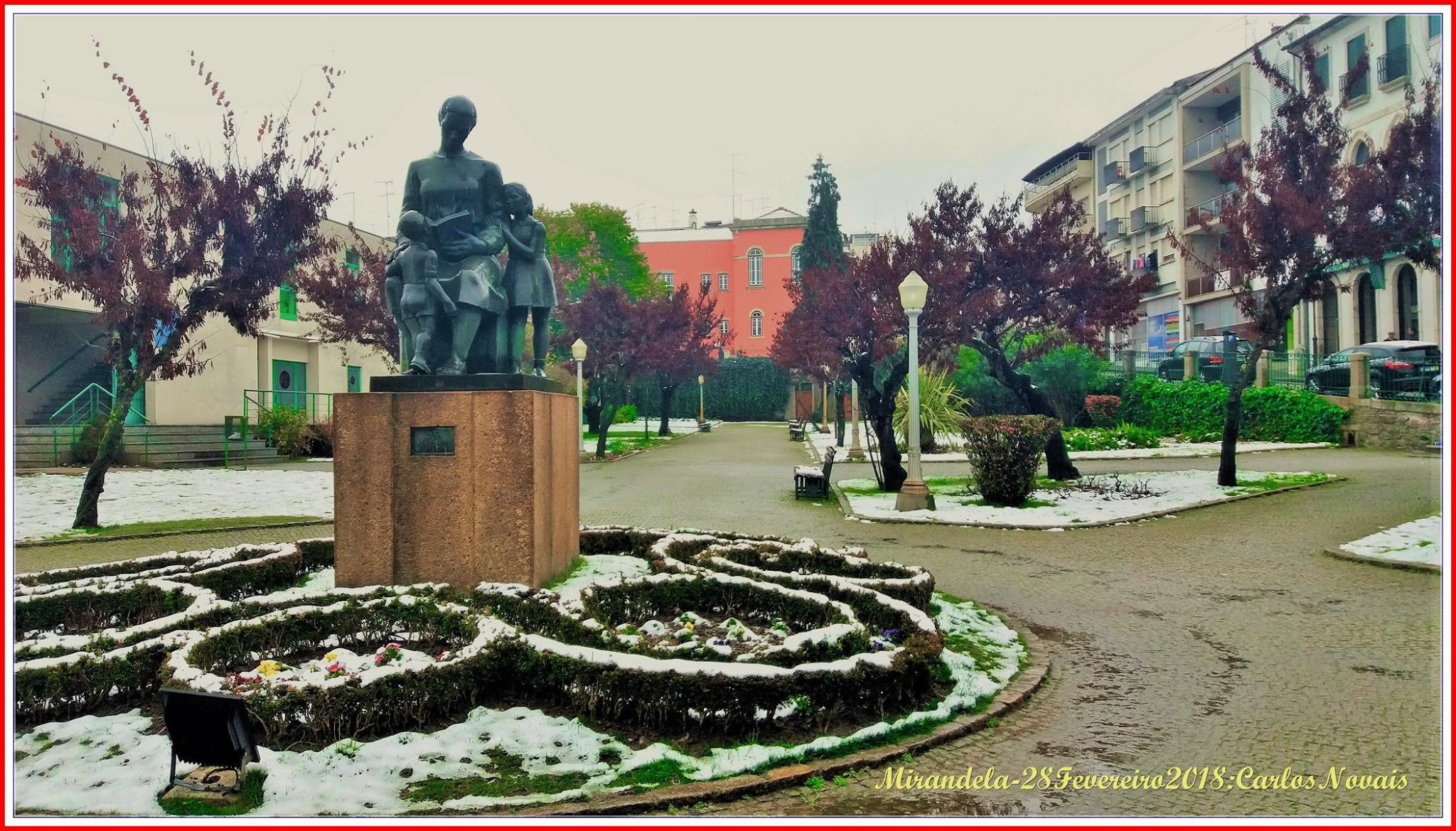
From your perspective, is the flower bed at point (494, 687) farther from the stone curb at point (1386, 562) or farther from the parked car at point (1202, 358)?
the parked car at point (1202, 358)

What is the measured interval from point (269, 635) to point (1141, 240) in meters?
45.2

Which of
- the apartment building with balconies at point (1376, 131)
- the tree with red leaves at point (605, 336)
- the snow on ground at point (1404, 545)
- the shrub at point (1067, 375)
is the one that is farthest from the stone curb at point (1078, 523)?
the tree with red leaves at point (605, 336)

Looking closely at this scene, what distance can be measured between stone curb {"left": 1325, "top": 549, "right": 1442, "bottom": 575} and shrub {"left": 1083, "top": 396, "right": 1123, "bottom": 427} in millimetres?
21490

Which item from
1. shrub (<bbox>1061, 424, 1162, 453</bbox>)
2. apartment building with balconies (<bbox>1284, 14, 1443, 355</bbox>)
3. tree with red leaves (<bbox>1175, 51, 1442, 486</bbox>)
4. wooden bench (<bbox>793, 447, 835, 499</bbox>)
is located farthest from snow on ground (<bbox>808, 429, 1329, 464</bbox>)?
tree with red leaves (<bbox>1175, 51, 1442, 486</bbox>)

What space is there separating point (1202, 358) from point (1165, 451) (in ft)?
25.2

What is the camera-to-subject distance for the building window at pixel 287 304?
2881 cm

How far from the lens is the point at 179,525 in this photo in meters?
12.1

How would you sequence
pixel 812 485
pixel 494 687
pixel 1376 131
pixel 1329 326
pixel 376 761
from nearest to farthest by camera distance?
pixel 376 761
pixel 494 687
pixel 812 485
pixel 1376 131
pixel 1329 326

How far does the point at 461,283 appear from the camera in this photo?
23.0 feet

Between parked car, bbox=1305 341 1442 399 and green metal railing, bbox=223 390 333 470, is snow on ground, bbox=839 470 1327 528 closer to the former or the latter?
parked car, bbox=1305 341 1442 399

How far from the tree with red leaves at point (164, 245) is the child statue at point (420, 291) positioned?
266 inches

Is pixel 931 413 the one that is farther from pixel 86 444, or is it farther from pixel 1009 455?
pixel 86 444

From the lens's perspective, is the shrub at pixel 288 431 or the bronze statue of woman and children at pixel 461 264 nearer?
the bronze statue of woman and children at pixel 461 264

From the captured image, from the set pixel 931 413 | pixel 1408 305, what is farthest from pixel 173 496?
pixel 1408 305
